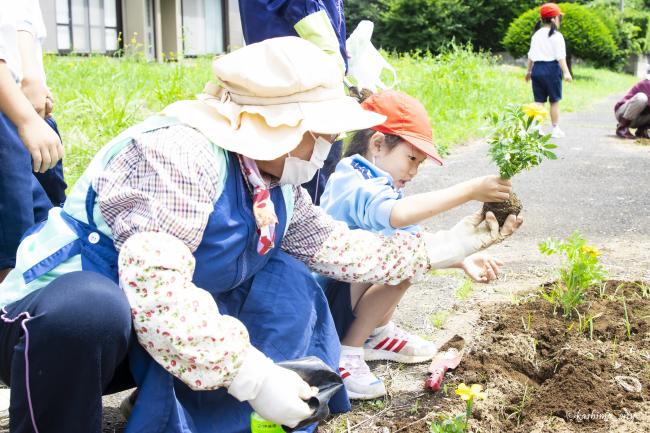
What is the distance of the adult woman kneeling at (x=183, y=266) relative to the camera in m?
1.79

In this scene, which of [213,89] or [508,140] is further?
[508,140]

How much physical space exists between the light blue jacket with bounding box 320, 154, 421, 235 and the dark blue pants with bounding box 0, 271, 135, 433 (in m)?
1.07

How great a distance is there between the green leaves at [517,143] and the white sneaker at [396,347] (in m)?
0.78

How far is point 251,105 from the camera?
201 cm

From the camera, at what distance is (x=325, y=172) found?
11.1 ft

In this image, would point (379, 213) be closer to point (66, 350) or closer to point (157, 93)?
point (66, 350)

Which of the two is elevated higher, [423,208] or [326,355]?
[423,208]

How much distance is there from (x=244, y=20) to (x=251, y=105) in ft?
4.75

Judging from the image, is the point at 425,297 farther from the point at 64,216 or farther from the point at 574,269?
the point at 64,216

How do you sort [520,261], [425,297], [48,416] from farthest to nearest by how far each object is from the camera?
[520,261]
[425,297]
[48,416]

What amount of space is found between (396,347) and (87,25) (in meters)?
13.7

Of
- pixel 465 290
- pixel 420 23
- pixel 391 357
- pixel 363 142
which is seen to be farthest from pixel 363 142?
pixel 420 23

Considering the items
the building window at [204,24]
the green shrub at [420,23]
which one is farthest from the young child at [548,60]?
the green shrub at [420,23]

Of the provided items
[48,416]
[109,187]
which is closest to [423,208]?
[109,187]
